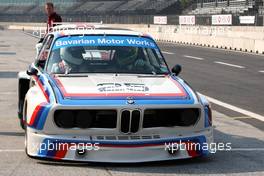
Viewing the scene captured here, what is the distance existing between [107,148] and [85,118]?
0.37 meters

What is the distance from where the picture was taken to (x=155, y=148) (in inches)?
240

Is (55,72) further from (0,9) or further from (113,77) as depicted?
(0,9)

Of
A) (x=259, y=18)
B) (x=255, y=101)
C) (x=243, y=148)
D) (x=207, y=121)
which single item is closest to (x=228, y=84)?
(x=255, y=101)

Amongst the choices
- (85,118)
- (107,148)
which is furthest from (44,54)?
(107,148)

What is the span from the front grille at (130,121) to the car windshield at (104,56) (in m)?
1.43

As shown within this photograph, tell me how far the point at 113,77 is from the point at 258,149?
197 cm

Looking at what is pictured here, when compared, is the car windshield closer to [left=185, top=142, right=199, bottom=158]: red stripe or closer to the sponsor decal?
the sponsor decal

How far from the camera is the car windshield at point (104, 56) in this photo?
7.38 metres

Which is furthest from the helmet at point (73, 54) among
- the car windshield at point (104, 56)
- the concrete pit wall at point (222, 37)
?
the concrete pit wall at point (222, 37)

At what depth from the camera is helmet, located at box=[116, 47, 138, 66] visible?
7.54 m

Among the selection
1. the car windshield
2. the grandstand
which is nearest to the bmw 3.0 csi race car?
the car windshield

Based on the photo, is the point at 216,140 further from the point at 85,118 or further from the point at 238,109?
the point at 238,109

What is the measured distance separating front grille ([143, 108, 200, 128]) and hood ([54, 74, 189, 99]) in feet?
0.54

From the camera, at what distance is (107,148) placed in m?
5.99
